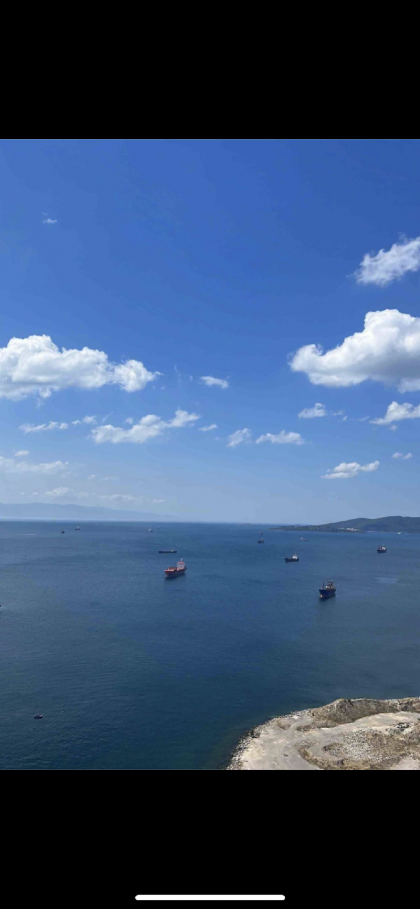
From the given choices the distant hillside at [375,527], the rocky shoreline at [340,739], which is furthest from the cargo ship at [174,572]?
the distant hillside at [375,527]

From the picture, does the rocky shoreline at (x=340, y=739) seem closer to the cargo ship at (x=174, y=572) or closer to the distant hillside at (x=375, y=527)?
the cargo ship at (x=174, y=572)

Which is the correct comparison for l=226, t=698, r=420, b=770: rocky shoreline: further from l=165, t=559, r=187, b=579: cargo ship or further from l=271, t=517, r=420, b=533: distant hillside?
l=271, t=517, r=420, b=533: distant hillside

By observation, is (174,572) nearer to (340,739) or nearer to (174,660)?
(174,660)

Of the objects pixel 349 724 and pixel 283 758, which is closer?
pixel 283 758

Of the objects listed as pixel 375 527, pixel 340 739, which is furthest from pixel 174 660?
pixel 375 527
